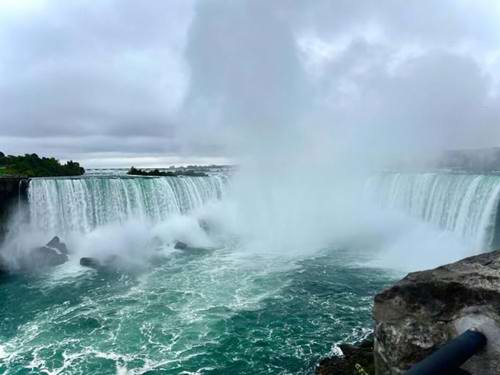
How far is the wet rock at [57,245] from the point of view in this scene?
20312 millimetres

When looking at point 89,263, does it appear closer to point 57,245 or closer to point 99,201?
point 57,245

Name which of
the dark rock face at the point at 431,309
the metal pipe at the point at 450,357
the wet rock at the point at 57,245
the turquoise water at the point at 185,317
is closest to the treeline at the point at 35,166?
the wet rock at the point at 57,245

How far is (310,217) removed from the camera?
28031 mm

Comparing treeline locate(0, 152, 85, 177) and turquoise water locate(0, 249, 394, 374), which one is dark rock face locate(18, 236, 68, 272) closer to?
turquoise water locate(0, 249, 394, 374)

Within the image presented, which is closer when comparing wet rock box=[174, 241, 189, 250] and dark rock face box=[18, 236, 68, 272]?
dark rock face box=[18, 236, 68, 272]

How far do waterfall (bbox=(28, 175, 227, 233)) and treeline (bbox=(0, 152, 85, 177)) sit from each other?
1297 centimetres

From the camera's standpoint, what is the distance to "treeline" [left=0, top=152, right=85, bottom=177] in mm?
33531

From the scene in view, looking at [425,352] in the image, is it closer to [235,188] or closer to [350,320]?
[350,320]

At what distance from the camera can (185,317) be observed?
12.3 meters

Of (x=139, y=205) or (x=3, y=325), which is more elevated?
(x=139, y=205)

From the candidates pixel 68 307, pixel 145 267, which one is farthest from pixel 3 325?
pixel 145 267

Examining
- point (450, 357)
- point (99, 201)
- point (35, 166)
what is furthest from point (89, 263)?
point (35, 166)

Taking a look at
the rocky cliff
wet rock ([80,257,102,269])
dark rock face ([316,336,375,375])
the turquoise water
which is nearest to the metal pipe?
dark rock face ([316,336,375,375])

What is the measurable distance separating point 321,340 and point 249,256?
419 inches
